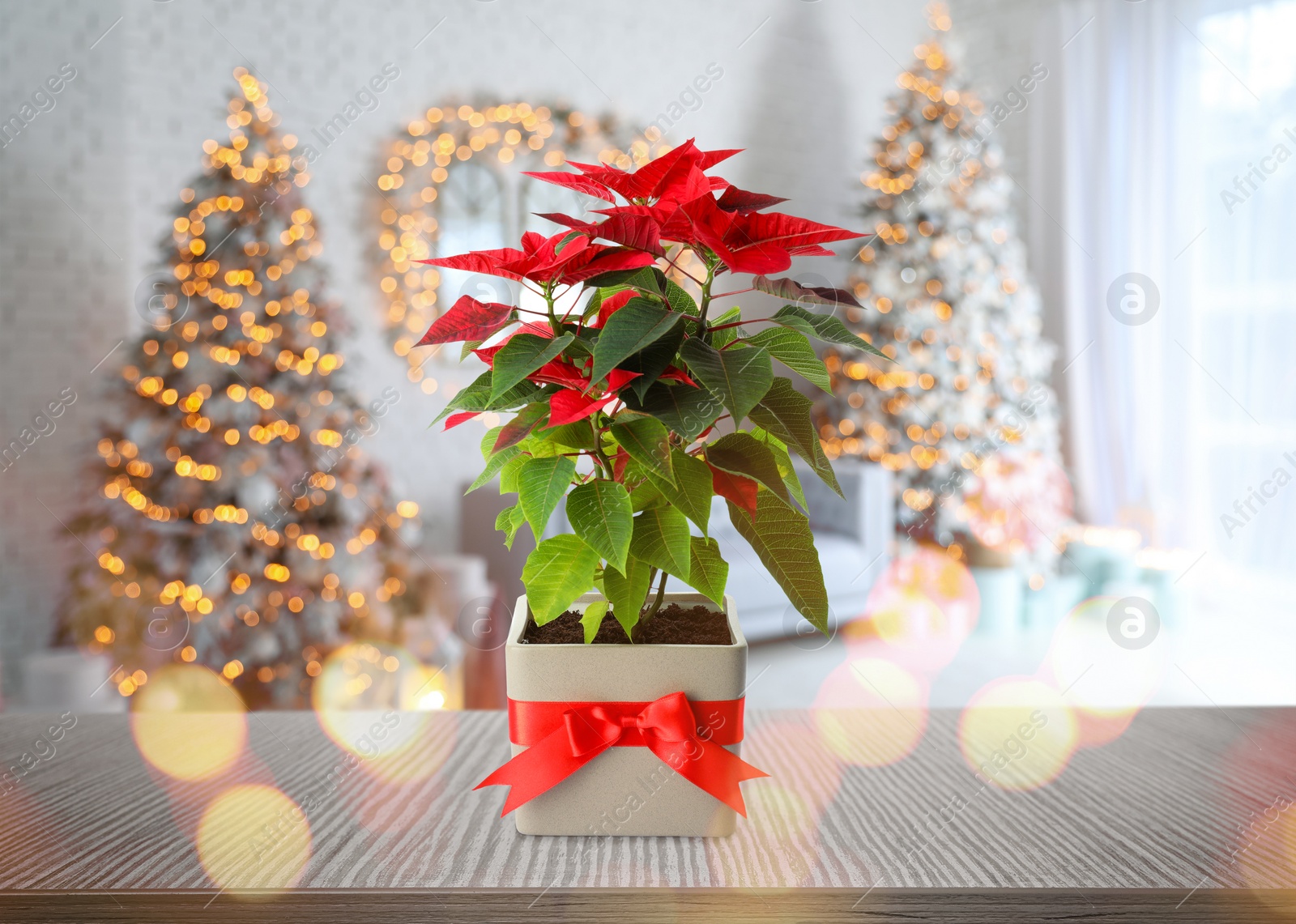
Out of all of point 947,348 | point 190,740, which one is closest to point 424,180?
point 947,348

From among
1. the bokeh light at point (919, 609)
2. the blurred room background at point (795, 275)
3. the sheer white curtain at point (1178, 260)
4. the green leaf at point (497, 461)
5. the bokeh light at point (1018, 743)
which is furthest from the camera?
the sheer white curtain at point (1178, 260)

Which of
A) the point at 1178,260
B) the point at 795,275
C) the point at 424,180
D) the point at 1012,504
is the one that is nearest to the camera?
the point at 424,180

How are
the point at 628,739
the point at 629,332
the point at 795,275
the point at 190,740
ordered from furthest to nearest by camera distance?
the point at 795,275 < the point at 190,740 < the point at 628,739 < the point at 629,332

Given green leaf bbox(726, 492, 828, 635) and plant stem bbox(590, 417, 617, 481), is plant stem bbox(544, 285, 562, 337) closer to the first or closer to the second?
plant stem bbox(590, 417, 617, 481)

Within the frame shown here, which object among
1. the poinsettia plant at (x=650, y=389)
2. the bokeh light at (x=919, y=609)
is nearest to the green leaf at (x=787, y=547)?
the poinsettia plant at (x=650, y=389)

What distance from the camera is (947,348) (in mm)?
3990

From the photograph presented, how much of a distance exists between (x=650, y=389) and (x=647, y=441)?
0.12 feet

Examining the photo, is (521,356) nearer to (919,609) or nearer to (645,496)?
(645,496)

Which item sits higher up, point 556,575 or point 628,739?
point 556,575

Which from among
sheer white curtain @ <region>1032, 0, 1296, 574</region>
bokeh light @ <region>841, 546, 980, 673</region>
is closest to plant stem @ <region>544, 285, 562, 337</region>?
bokeh light @ <region>841, 546, 980, 673</region>

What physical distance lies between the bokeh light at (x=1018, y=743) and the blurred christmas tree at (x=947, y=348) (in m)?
3.03

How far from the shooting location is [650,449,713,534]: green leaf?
55cm

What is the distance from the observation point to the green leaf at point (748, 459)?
551 millimetres

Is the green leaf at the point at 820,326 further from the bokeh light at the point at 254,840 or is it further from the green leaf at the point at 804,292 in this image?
the bokeh light at the point at 254,840
